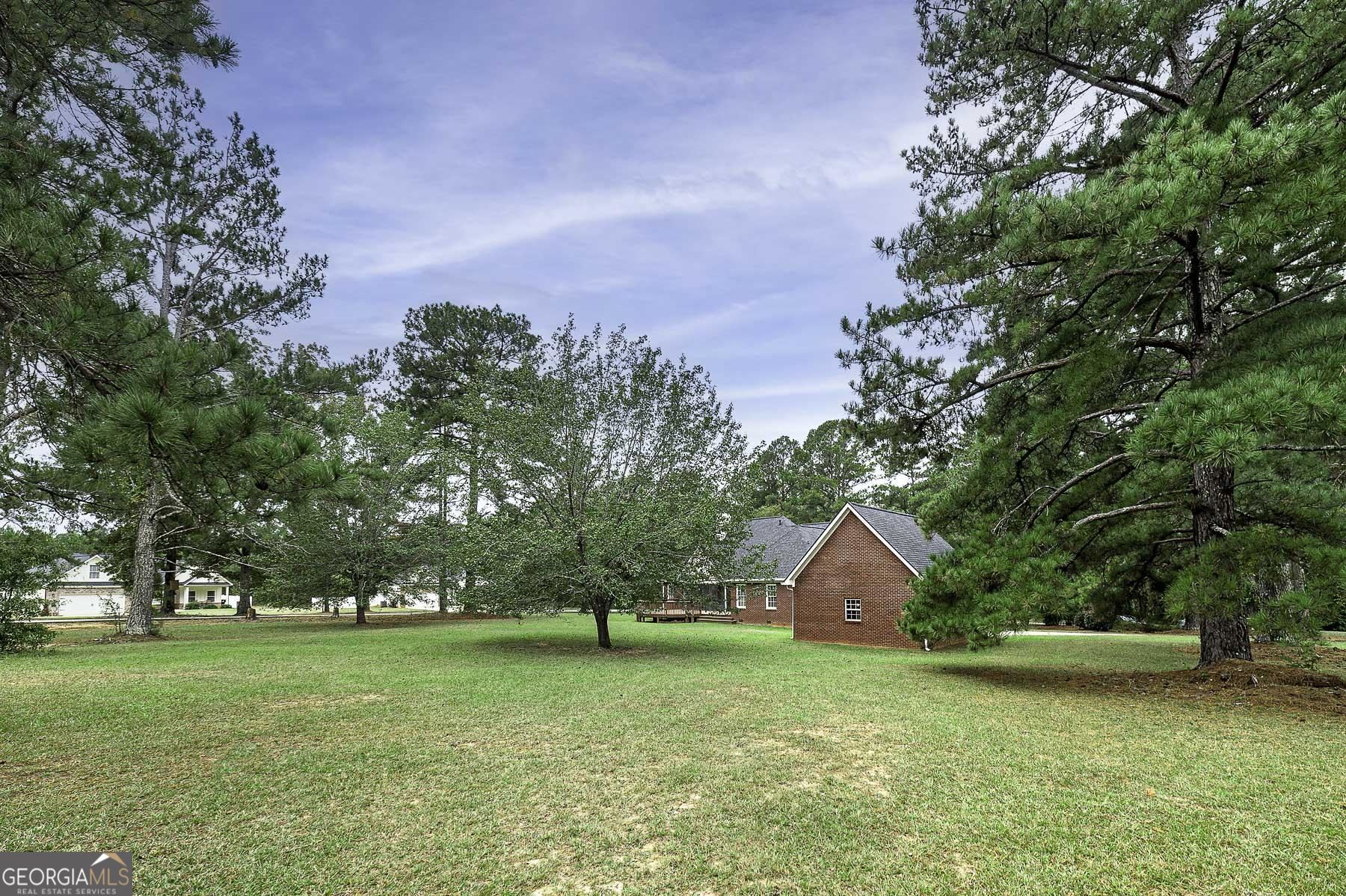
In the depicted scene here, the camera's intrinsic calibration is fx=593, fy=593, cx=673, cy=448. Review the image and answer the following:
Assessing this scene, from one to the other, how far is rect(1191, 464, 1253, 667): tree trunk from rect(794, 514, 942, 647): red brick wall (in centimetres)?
927

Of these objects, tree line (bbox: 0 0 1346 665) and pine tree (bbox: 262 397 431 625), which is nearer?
tree line (bbox: 0 0 1346 665)

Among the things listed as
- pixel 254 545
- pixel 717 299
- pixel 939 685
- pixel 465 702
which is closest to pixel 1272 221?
pixel 939 685

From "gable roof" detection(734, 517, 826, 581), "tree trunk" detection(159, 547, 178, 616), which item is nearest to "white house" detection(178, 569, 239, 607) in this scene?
"tree trunk" detection(159, 547, 178, 616)

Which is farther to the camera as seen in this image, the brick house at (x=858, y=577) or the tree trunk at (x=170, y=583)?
the tree trunk at (x=170, y=583)

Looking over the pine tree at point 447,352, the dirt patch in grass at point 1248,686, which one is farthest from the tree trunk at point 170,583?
the dirt patch in grass at point 1248,686

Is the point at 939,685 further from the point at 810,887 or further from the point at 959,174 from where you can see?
the point at 959,174

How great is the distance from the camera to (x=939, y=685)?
38.5ft

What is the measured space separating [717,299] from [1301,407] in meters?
19.8

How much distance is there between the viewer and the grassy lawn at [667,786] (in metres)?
4.06

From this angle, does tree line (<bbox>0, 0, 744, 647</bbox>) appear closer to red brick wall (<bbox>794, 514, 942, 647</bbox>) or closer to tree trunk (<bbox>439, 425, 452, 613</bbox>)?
tree trunk (<bbox>439, 425, 452, 613</bbox>)

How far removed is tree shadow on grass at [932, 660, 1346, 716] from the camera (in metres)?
9.33

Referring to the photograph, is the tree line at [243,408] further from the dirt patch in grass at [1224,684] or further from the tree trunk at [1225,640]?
the tree trunk at [1225,640]

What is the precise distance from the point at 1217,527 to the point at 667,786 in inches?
427

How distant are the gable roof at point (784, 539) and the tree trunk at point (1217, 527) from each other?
18.1 metres
